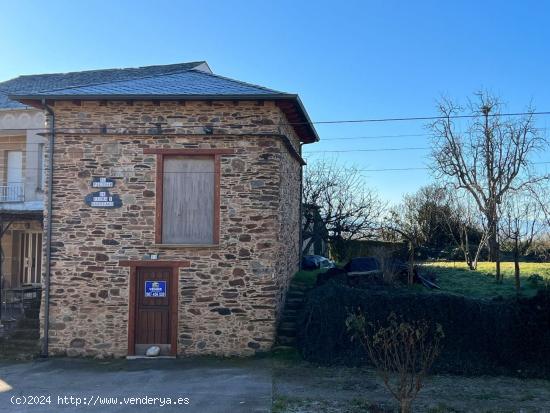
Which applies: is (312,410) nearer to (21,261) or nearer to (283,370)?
(283,370)

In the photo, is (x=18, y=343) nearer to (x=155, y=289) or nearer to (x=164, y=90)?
(x=155, y=289)

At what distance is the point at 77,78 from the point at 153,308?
13.3 m

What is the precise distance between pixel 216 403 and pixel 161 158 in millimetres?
6188

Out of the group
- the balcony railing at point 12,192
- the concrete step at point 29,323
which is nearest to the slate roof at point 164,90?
the concrete step at point 29,323

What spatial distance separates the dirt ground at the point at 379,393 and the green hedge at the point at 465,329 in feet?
1.12

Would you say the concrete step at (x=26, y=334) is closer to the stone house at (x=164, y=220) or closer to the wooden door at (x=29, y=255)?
the stone house at (x=164, y=220)

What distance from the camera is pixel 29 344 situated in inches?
517

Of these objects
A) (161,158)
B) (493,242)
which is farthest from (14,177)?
(493,242)

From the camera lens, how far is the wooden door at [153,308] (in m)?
12.7

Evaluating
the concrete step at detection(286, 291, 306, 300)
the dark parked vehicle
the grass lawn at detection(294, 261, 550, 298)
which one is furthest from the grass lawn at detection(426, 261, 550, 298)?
the dark parked vehicle

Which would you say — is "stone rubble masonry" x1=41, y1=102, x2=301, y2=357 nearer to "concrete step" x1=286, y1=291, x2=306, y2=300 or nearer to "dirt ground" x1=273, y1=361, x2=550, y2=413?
"dirt ground" x1=273, y1=361, x2=550, y2=413

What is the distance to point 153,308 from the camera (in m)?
12.7

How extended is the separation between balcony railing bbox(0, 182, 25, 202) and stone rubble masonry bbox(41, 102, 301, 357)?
6772 mm

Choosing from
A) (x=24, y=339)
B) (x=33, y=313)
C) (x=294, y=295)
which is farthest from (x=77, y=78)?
(x=294, y=295)
